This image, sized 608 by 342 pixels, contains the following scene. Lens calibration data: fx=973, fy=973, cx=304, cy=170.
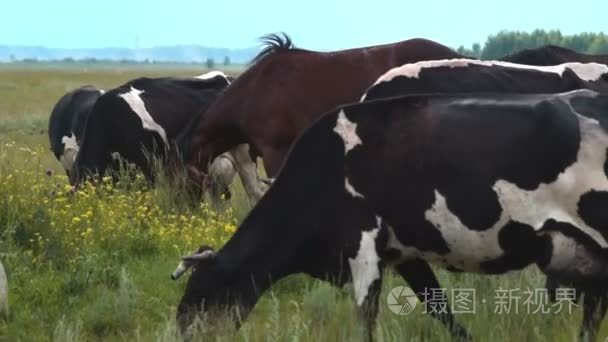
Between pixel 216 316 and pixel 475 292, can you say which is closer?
pixel 216 316

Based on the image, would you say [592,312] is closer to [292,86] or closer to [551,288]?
[551,288]

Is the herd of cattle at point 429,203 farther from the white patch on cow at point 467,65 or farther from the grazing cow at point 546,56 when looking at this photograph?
the grazing cow at point 546,56

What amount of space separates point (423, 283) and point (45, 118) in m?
26.3

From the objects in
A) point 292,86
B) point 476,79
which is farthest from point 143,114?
point 476,79

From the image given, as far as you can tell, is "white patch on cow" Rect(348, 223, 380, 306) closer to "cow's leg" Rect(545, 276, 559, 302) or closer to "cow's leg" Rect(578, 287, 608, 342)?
"cow's leg" Rect(578, 287, 608, 342)

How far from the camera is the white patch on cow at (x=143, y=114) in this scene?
12.4 metres

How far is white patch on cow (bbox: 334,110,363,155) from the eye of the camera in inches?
219

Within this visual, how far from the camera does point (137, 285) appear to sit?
744 cm

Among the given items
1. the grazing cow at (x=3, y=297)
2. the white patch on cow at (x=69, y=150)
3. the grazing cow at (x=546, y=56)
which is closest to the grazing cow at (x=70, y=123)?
the white patch on cow at (x=69, y=150)

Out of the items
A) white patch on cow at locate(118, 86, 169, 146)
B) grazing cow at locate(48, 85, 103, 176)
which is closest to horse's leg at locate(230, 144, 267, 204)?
white patch on cow at locate(118, 86, 169, 146)

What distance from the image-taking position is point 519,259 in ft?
17.4

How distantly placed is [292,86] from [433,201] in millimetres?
4897

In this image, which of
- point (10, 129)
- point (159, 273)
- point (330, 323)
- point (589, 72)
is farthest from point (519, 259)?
point (10, 129)

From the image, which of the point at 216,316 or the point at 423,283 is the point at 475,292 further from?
the point at 216,316
